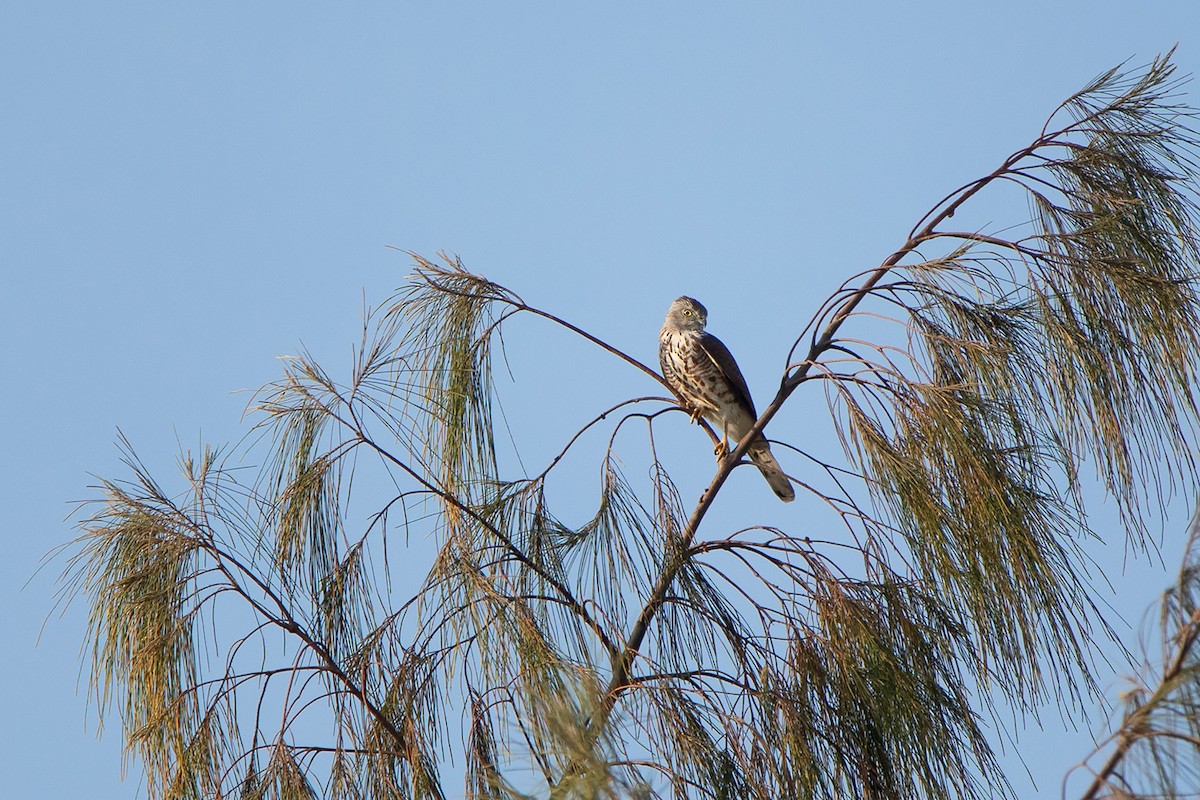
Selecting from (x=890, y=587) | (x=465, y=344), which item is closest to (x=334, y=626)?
(x=465, y=344)

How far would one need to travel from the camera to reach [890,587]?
3.01m

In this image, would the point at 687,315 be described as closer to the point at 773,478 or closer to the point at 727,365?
the point at 727,365

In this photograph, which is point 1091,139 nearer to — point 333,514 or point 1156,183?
point 1156,183

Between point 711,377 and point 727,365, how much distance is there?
0.10 meters

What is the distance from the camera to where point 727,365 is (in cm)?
552

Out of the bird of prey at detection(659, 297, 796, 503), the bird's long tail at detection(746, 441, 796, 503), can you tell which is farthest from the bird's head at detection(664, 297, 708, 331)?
the bird's long tail at detection(746, 441, 796, 503)

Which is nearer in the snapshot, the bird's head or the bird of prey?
the bird of prey

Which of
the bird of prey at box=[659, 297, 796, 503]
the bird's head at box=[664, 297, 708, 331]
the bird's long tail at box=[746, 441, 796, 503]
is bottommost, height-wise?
the bird's long tail at box=[746, 441, 796, 503]

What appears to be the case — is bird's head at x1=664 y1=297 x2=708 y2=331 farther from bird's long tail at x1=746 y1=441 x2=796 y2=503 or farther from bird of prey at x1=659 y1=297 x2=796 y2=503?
bird's long tail at x1=746 y1=441 x2=796 y2=503

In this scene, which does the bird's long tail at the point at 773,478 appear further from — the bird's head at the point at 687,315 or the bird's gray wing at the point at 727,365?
the bird's head at the point at 687,315

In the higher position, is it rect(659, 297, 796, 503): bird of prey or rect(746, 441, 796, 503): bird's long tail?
rect(659, 297, 796, 503): bird of prey

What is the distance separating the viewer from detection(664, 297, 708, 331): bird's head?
223 inches

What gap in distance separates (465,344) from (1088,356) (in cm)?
147

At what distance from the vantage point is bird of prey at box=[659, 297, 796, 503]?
5.45 meters
